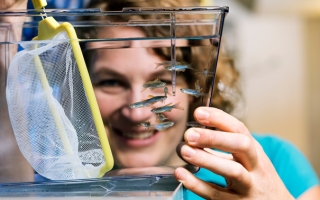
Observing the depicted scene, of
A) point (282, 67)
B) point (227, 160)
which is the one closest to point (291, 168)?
point (227, 160)

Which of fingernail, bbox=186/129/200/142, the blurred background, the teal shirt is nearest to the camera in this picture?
fingernail, bbox=186/129/200/142

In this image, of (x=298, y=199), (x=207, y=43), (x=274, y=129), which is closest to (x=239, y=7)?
(x=274, y=129)

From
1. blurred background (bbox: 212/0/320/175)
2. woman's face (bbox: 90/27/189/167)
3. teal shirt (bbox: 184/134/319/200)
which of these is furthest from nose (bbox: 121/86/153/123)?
blurred background (bbox: 212/0/320/175)

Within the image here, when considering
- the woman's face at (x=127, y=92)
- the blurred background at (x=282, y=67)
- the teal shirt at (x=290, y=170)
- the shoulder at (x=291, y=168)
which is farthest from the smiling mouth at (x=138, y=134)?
the blurred background at (x=282, y=67)

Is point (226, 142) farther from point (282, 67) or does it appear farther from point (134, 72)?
point (282, 67)

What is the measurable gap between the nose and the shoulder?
46cm

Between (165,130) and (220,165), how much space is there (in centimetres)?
8

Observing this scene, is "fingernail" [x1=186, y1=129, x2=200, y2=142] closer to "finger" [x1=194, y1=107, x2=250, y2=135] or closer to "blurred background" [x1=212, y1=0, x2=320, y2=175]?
"finger" [x1=194, y1=107, x2=250, y2=135]

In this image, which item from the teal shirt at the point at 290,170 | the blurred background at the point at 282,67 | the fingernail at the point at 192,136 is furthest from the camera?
the blurred background at the point at 282,67

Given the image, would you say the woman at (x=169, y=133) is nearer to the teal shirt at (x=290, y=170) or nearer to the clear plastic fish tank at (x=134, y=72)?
the clear plastic fish tank at (x=134, y=72)

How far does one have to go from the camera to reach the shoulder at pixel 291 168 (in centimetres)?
79

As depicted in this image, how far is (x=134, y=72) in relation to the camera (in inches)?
18.2

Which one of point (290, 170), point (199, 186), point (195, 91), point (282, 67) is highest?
point (195, 91)

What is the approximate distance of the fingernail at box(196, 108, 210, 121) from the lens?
447 millimetres
